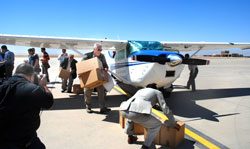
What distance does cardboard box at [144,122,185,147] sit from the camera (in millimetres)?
3049

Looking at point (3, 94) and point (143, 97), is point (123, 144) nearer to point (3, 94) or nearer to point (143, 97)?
point (143, 97)

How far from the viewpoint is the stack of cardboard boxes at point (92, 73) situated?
4.52 m

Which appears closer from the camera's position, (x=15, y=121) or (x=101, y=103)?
(x=15, y=121)

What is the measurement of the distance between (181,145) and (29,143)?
2602 millimetres

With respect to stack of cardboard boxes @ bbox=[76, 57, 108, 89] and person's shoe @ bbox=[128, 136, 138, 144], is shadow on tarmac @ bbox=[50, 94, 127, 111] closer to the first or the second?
stack of cardboard boxes @ bbox=[76, 57, 108, 89]

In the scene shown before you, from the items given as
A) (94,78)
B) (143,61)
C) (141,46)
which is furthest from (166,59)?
(94,78)

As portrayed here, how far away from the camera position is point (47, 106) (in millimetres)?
1860

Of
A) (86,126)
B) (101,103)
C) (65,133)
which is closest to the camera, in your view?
(65,133)

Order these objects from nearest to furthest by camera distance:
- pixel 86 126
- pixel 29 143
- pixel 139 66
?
pixel 29 143 < pixel 86 126 < pixel 139 66

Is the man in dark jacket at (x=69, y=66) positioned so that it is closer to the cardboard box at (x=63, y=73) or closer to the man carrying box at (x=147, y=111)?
the cardboard box at (x=63, y=73)

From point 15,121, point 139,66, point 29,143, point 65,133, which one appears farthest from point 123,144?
point 139,66

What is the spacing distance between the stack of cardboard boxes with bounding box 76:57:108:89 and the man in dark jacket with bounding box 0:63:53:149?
106 inches

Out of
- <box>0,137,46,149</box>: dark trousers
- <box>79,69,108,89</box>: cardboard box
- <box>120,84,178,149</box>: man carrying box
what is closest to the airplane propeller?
<box>79,69,108,89</box>: cardboard box

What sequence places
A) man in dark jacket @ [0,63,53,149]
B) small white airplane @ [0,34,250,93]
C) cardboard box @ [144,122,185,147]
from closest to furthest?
→ man in dark jacket @ [0,63,53,149] → cardboard box @ [144,122,185,147] → small white airplane @ [0,34,250,93]
